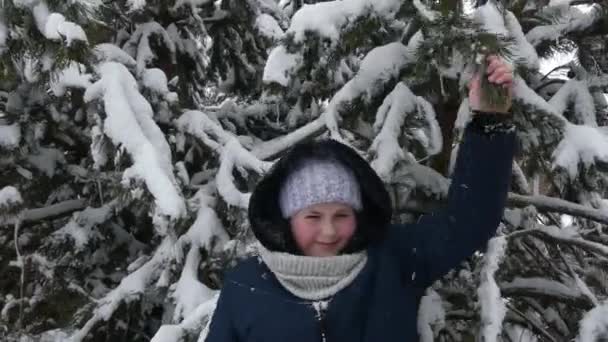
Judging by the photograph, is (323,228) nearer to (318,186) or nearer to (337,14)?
(318,186)

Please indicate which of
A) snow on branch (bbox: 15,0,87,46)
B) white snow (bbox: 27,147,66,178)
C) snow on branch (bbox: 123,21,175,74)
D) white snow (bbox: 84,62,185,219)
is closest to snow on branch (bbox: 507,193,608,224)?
white snow (bbox: 84,62,185,219)

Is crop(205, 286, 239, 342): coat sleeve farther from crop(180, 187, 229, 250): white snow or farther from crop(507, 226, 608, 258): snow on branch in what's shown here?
crop(507, 226, 608, 258): snow on branch

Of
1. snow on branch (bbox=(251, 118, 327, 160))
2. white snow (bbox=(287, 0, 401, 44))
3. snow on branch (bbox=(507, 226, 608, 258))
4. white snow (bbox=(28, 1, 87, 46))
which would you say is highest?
white snow (bbox=(287, 0, 401, 44))

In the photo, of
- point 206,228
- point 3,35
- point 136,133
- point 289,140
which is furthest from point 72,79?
point 289,140

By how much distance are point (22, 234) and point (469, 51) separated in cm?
386

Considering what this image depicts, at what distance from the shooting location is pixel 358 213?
2252mm

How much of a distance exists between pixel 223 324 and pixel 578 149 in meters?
1.46

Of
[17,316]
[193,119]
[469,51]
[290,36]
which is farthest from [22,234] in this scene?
[469,51]

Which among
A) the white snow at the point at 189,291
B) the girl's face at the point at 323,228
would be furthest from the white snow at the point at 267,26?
the girl's face at the point at 323,228

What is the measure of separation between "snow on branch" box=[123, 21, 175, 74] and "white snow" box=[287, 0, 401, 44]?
2294 mm

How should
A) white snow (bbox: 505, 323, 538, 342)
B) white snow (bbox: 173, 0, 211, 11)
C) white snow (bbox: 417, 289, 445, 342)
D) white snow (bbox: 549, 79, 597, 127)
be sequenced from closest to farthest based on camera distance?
1. white snow (bbox: 417, 289, 445, 342)
2. white snow (bbox: 549, 79, 597, 127)
3. white snow (bbox: 505, 323, 538, 342)
4. white snow (bbox: 173, 0, 211, 11)

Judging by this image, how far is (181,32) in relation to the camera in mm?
5496

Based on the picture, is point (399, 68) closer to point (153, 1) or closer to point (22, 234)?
point (153, 1)

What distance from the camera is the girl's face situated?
2.15 meters
